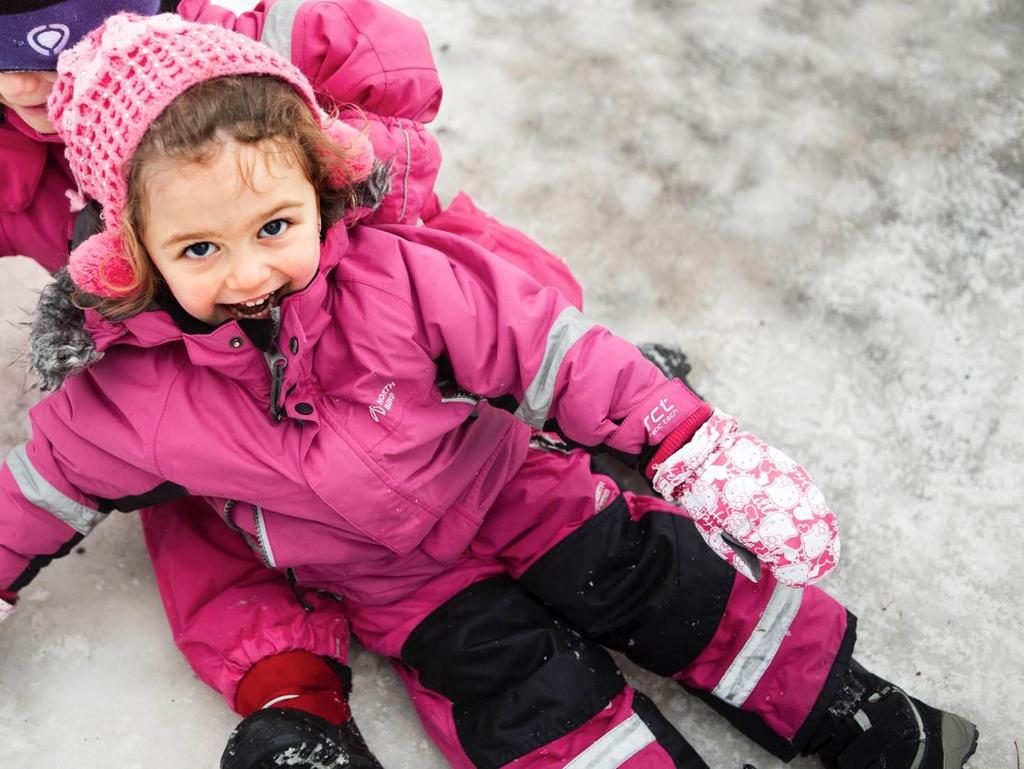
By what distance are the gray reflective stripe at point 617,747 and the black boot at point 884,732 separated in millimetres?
220

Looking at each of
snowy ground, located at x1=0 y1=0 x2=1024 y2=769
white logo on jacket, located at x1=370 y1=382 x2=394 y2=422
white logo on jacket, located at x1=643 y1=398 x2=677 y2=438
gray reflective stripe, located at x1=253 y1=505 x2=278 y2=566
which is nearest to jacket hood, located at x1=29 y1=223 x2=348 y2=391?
white logo on jacket, located at x1=370 y1=382 x2=394 y2=422

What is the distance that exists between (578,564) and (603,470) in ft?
0.70

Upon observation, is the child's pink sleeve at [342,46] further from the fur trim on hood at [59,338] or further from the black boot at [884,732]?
the black boot at [884,732]

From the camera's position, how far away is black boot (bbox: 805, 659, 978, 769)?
45.3 inches

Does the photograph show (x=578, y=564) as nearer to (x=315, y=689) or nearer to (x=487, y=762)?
(x=487, y=762)

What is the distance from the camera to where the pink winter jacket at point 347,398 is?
3.52ft

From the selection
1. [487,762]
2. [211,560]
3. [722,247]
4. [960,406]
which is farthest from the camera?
[722,247]

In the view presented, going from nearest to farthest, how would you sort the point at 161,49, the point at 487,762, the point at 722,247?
1. the point at 161,49
2. the point at 487,762
3. the point at 722,247

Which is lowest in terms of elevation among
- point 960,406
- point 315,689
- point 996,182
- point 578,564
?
point 315,689

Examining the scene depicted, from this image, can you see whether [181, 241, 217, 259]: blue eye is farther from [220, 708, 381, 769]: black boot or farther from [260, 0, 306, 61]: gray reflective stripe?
[220, 708, 381, 769]: black boot

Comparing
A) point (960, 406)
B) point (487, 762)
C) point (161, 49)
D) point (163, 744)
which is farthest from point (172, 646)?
point (960, 406)

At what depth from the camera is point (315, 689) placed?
4.05 feet

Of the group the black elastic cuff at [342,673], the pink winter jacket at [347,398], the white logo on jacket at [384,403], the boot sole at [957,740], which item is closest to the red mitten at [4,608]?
the pink winter jacket at [347,398]

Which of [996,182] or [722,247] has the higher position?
[996,182]
